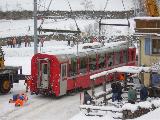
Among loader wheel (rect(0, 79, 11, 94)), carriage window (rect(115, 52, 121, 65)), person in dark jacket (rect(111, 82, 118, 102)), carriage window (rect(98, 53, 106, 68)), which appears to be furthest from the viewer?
carriage window (rect(115, 52, 121, 65))

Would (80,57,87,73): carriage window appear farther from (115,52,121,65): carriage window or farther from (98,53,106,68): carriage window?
(115,52,121,65): carriage window

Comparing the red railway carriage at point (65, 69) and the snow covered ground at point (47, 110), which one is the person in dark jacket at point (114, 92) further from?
the red railway carriage at point (65, 69)

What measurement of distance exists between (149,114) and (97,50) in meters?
11.0

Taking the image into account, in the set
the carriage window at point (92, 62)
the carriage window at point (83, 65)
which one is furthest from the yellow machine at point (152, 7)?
the carriage window at point (83, 65)

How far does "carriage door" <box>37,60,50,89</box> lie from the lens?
2839 centimetres

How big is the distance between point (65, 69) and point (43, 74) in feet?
4.33

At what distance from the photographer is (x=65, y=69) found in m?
28.6

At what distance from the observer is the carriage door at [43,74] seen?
93.1ft

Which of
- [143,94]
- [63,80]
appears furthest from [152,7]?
[143,94]

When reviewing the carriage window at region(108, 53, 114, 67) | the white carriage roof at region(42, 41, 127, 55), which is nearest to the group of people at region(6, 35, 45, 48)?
the white carriage roof at region(42, 41, 127, 55)

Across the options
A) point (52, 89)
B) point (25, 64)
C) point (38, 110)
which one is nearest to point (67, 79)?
point (52, 89)

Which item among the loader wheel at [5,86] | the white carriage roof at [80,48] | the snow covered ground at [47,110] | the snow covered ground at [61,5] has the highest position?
the snow covered ground at [61,5]

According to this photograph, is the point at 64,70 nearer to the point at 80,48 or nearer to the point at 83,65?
the point at 83,65

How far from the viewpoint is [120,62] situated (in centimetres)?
3503
